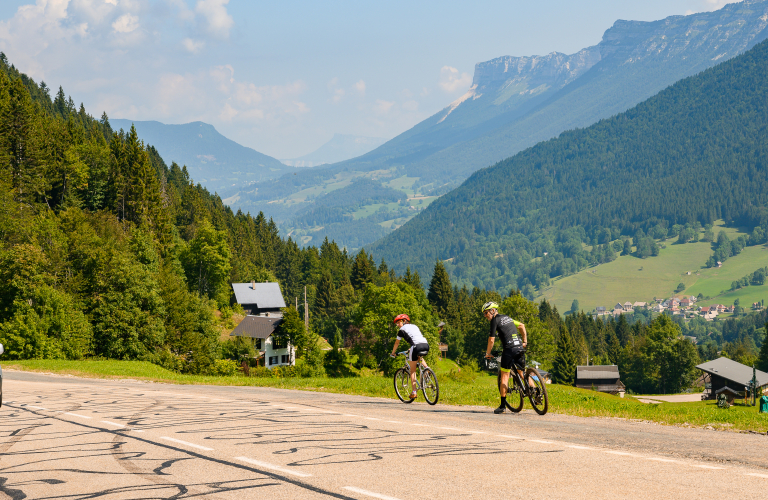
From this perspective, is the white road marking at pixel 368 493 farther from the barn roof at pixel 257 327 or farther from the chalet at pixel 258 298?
the chalet at pixel 258 298

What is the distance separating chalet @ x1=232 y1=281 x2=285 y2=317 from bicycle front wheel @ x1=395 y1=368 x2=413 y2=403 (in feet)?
282

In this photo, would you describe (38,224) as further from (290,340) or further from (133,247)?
(290,340)

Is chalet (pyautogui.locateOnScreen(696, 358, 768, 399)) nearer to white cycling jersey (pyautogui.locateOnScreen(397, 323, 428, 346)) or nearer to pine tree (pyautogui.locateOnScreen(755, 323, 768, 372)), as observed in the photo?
pine tree (pyautogui.locateOnScreen(755, 323, 768, 372))

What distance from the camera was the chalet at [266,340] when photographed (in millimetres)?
81188

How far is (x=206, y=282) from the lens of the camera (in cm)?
9531

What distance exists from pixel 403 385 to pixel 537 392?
5227 millimetres

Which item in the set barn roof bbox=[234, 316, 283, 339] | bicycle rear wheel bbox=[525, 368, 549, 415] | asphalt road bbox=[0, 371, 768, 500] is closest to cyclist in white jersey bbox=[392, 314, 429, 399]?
asphalt road bbox=[0, 371, 768, 500]

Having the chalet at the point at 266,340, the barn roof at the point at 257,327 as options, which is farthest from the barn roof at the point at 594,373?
the barn roof at the point at 257,327

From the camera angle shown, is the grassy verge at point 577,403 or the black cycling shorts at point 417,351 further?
the black cycling shorts at point 417,351

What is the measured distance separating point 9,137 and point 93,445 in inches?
2759

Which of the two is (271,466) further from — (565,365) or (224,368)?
(565,365)

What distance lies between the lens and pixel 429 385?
17.6 meters

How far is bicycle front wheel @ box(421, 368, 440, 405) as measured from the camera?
684 inches

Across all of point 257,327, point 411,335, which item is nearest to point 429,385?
point 411,335
